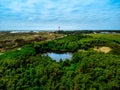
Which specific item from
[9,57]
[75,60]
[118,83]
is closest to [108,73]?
[118,83]

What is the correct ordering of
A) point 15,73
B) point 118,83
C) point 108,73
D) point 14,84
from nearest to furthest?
point 118,83 < point 108,73 < point 14,84 < point 15,73

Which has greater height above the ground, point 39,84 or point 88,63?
point 88,63

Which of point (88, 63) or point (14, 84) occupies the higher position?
point (88, 63)

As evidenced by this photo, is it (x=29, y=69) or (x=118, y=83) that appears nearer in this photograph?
(x=118, y=83)

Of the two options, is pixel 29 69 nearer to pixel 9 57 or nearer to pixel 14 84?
pixel 14 84

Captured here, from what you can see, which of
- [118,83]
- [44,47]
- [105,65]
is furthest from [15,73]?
[44,47]

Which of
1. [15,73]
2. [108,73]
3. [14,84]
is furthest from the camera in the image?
[15,73]

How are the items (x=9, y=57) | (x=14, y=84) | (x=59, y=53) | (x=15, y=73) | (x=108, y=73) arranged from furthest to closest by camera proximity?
1. (x=59, y=53)
2. (x=9, y=57)
3. (x=15, y=73)
4. (x=14, y=84)
5. (x=108, y=73)

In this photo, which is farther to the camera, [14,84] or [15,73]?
[15,73]

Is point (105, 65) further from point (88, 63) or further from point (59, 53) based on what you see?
point (59, 53)
